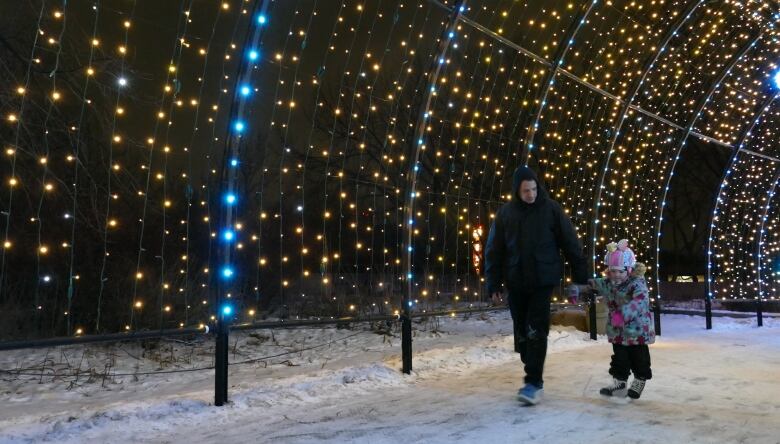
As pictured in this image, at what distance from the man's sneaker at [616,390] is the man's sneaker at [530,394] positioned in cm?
58

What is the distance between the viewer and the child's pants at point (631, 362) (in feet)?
14.1

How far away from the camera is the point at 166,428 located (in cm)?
360

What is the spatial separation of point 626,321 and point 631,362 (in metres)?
Answer: 0.30

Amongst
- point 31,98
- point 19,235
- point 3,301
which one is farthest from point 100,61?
point 3,301

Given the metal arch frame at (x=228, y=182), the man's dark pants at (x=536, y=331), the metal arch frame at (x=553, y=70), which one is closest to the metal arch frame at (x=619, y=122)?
the metal arch frame at (x=553, y=70)

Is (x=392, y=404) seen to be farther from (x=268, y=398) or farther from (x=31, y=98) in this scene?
(x=31, y=98)

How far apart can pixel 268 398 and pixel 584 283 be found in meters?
2.44

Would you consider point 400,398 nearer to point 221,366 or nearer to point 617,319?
point 221,366

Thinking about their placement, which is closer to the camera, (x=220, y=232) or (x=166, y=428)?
(x=166, y=428)

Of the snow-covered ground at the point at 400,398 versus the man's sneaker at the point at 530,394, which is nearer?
the snow-covered ground at the point at 400,398

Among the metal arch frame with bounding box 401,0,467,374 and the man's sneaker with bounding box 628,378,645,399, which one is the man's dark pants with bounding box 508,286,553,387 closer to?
the man's sneaker with bounding box 628,378,645,399

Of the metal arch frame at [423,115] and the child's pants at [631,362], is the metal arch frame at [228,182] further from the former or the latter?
the child's pants at [631,362]

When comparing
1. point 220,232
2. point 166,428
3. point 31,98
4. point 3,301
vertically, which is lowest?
point 166,428

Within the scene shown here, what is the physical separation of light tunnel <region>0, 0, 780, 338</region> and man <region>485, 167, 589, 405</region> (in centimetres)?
138
